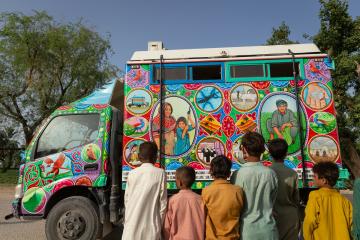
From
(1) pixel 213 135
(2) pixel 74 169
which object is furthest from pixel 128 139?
(1) pixel 213 135

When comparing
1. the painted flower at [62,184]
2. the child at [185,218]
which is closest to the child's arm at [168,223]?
the child at [185,218]

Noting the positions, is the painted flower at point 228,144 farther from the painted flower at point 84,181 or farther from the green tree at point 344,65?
the green tree at point 344,65

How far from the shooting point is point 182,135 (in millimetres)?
5082

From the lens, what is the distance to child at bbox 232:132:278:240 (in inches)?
113

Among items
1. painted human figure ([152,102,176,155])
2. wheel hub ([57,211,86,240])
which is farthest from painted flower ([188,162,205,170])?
wheel hub ([57,211,86,240])

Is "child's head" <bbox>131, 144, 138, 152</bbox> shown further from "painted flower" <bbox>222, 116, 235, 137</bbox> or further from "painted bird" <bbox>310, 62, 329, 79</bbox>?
"painted bird" <bbox>310, 62, 329, 79</bbox>

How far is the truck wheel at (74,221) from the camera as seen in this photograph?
16.7ft

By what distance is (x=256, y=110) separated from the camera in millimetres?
5047

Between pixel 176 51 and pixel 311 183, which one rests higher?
pixel 176 51

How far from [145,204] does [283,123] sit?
2.85m

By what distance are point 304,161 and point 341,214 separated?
2066 mm

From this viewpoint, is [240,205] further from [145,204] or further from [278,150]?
[145,204]

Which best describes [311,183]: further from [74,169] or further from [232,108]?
[74,169]

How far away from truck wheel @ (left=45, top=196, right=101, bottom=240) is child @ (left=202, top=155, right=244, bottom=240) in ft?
9.25
